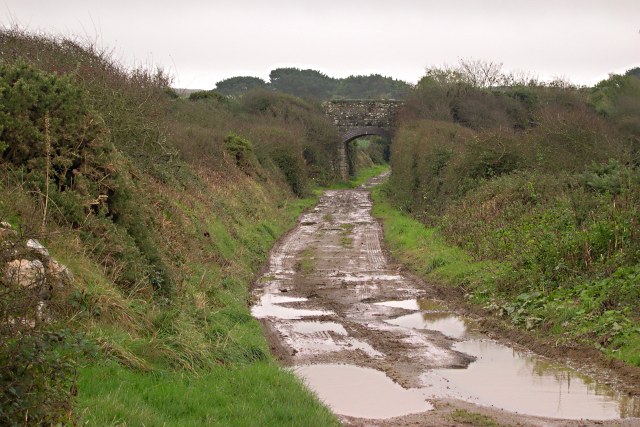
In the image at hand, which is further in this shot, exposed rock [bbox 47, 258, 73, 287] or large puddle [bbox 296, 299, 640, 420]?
large puddle [bbox 296, 299, 640, 420]

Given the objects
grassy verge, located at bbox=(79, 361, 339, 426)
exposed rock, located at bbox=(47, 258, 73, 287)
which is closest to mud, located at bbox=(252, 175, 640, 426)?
grassy verge, located at bbox=(79, 361, 339, 426)

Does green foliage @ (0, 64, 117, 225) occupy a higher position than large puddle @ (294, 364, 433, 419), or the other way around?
green foliage @ (0, 64, 117, 225)

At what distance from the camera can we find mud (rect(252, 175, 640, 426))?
9.54 metres

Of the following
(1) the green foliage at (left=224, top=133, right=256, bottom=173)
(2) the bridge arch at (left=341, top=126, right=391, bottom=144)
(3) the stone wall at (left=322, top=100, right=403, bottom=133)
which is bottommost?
(1) the green foliage at (left=224, top=133, right=256, bottom=173)

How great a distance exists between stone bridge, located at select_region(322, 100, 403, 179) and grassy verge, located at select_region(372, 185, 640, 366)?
125ft

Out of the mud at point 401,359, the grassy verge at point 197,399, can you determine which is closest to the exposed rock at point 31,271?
the grassy verge at point 197,399

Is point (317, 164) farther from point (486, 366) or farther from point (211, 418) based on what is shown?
point (211, 418)

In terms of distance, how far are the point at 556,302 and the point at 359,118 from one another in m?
45.9

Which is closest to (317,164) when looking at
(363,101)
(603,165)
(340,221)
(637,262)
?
(363,101)

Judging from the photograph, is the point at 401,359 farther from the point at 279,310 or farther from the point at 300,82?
the point at 300,82

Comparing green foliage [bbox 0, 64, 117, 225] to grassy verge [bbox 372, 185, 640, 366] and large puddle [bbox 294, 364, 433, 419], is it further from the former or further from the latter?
grassy verge [bbox 372, 185, 640, 366]

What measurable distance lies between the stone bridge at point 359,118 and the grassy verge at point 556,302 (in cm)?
3798

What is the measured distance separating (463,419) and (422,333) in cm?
477

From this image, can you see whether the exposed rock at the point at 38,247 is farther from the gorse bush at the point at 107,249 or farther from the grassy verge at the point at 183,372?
the grassy verge at the point at 183,372
